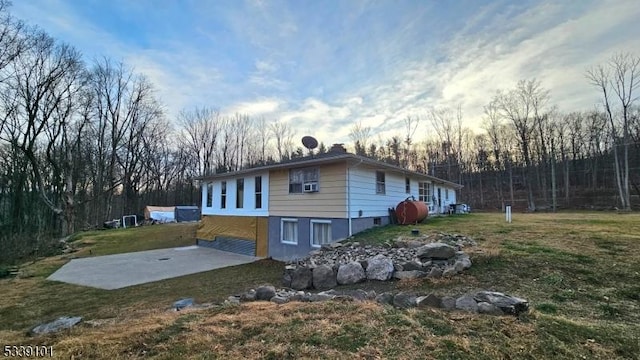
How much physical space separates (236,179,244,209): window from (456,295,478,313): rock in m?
12.3

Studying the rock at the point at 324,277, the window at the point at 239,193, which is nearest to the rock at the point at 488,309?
the rock at the point at 324,277

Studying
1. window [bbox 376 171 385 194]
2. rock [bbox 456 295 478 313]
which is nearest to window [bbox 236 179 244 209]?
window [bbox 376 171 385 194]

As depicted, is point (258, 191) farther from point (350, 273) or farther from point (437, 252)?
point (437, 252)

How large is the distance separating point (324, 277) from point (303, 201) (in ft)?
16.3

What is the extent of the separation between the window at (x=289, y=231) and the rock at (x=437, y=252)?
634cm

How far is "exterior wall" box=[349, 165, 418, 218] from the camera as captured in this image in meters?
10.9

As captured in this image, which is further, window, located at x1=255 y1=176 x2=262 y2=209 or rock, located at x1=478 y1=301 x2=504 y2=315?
window, located at x1=255 y1=176 x2=262 y2=209

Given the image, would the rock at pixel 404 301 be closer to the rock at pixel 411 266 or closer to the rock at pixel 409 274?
the rock at pixel 409 274

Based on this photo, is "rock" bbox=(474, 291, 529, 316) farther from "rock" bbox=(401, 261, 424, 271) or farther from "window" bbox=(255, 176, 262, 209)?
"window" bbox=(255, 176, 262, 209)

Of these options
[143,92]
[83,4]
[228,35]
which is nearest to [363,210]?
[228,35]

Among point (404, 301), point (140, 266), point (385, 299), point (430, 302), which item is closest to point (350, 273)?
point (385, 299)

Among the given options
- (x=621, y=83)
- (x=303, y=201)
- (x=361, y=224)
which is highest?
(x=621, y=83)

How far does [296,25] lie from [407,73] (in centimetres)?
513

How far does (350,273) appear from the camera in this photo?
22.6ft
